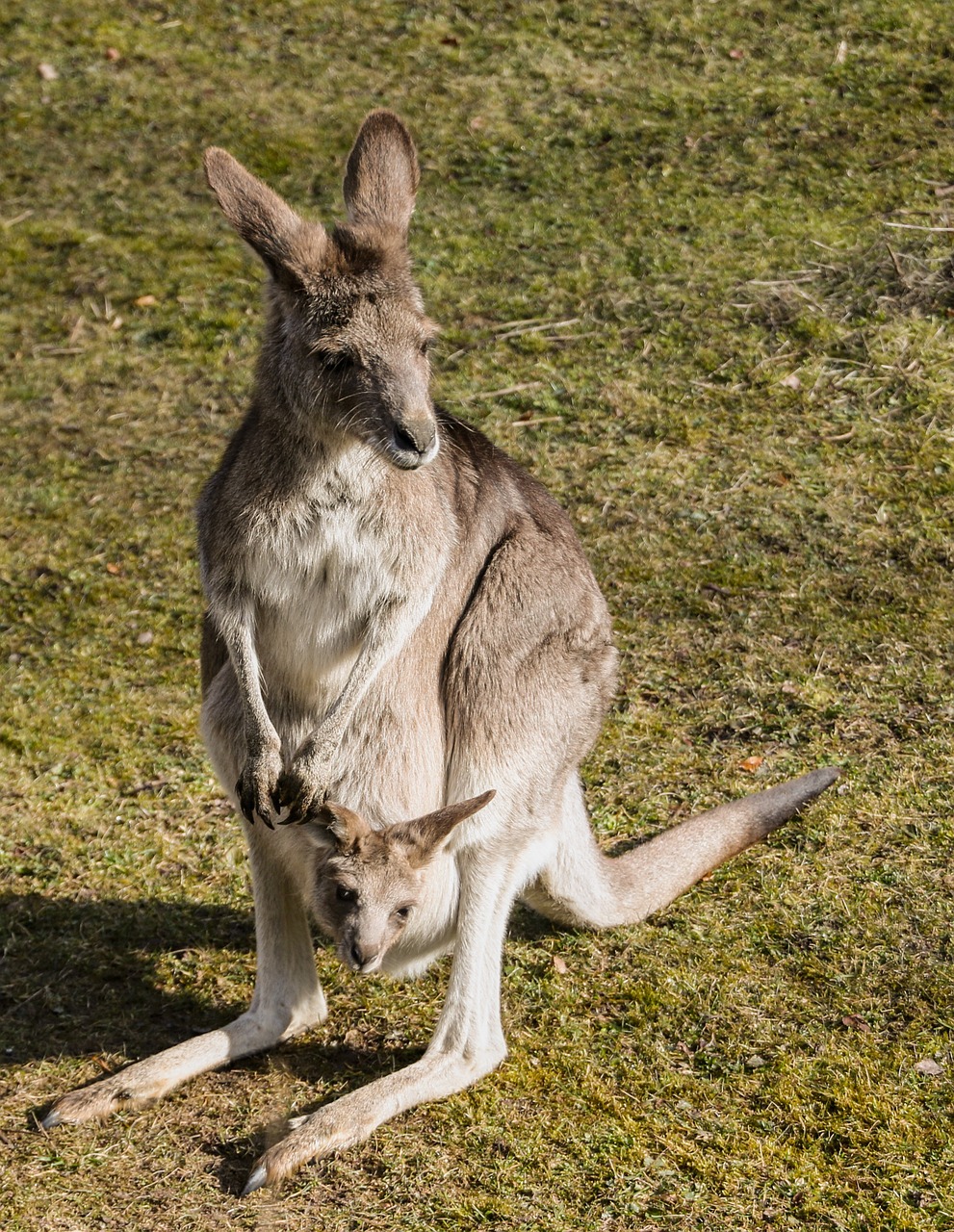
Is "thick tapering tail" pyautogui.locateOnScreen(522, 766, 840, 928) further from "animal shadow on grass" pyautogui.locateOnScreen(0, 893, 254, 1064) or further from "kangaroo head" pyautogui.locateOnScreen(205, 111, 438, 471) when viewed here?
"kangaroo head" pyautogui.locateOnScreen(205, 111, 438, 471)

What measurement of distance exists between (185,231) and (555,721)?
5561 millimetres

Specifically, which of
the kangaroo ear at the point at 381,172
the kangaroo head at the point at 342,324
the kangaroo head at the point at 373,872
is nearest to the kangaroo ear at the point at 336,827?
the kangaroo head at the point at 373,872

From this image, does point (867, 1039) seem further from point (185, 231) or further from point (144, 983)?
point (185, 231)

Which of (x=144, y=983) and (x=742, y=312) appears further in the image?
(x=742, y=312)

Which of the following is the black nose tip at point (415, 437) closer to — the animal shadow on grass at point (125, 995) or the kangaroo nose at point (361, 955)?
the kangaroo nose at point (361, 955)

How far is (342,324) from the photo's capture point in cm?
314

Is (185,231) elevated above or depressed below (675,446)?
above

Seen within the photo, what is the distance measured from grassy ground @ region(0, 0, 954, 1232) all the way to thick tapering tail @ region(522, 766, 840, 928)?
0.12 metres

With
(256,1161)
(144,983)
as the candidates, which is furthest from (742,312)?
(256,1161)

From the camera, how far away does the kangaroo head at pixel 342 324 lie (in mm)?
3064

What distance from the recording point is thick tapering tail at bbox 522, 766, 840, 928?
384 cm

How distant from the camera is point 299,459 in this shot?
327 centimetres

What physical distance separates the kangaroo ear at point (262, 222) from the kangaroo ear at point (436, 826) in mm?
1279

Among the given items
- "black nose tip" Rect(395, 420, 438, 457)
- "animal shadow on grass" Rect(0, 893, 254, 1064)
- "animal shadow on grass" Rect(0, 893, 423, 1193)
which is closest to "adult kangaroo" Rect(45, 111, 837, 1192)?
"black nose tip" Rect(395, 420, 438, 457)
